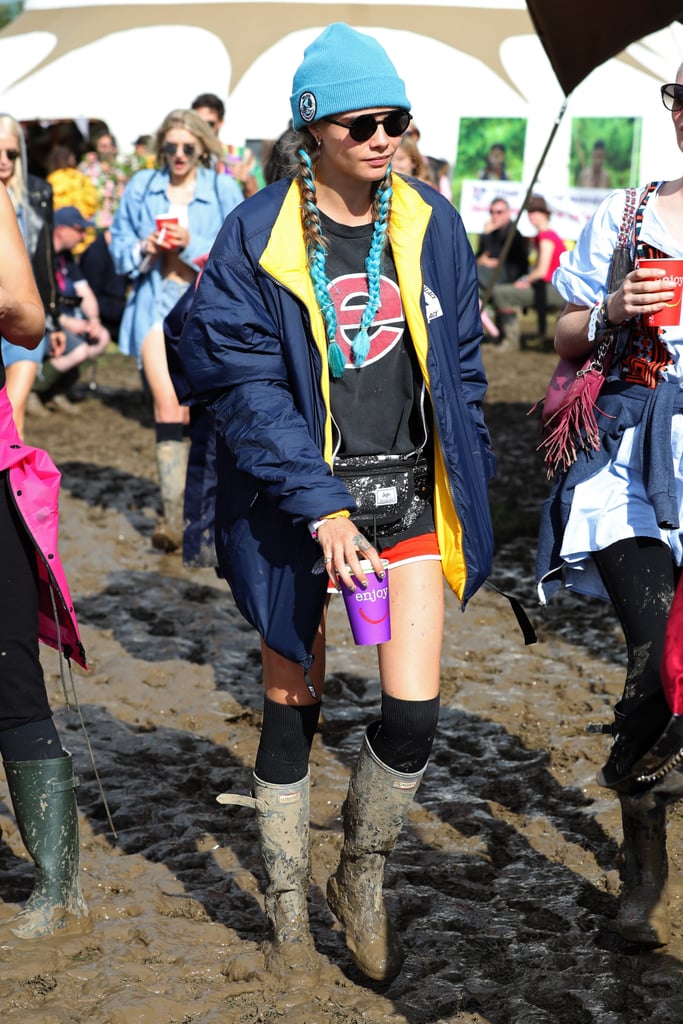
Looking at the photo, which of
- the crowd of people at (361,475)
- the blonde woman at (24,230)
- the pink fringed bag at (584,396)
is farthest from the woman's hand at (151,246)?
the pink fringed bag at (584,396)

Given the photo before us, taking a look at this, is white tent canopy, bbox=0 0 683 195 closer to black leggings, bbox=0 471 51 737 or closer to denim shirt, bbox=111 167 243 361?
denim shirt, bbox=111 167 243 361

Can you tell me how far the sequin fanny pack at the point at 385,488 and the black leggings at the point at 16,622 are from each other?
2.58 feet

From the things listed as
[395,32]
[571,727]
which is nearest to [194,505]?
[571,727]

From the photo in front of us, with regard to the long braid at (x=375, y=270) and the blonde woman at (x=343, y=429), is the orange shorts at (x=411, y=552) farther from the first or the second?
the long braid at (x=375, y=270)

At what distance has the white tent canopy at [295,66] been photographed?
1422 cm

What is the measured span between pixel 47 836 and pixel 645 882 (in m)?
1.47

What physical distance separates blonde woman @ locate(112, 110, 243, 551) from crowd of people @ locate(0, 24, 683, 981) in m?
3.77

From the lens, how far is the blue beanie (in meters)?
2.88

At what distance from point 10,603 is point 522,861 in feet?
5.42

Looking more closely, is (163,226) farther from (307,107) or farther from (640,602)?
(640,602)

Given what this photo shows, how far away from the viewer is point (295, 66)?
46.7 feet

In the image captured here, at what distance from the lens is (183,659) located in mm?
5641

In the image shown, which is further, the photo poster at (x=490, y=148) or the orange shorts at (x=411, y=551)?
the photo poster at (x=490, y=148)

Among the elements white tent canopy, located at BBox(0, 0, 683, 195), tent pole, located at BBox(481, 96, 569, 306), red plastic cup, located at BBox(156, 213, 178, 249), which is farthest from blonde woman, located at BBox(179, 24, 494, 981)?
white tent canopy, located at BBox(0, 0, 683, 195)
